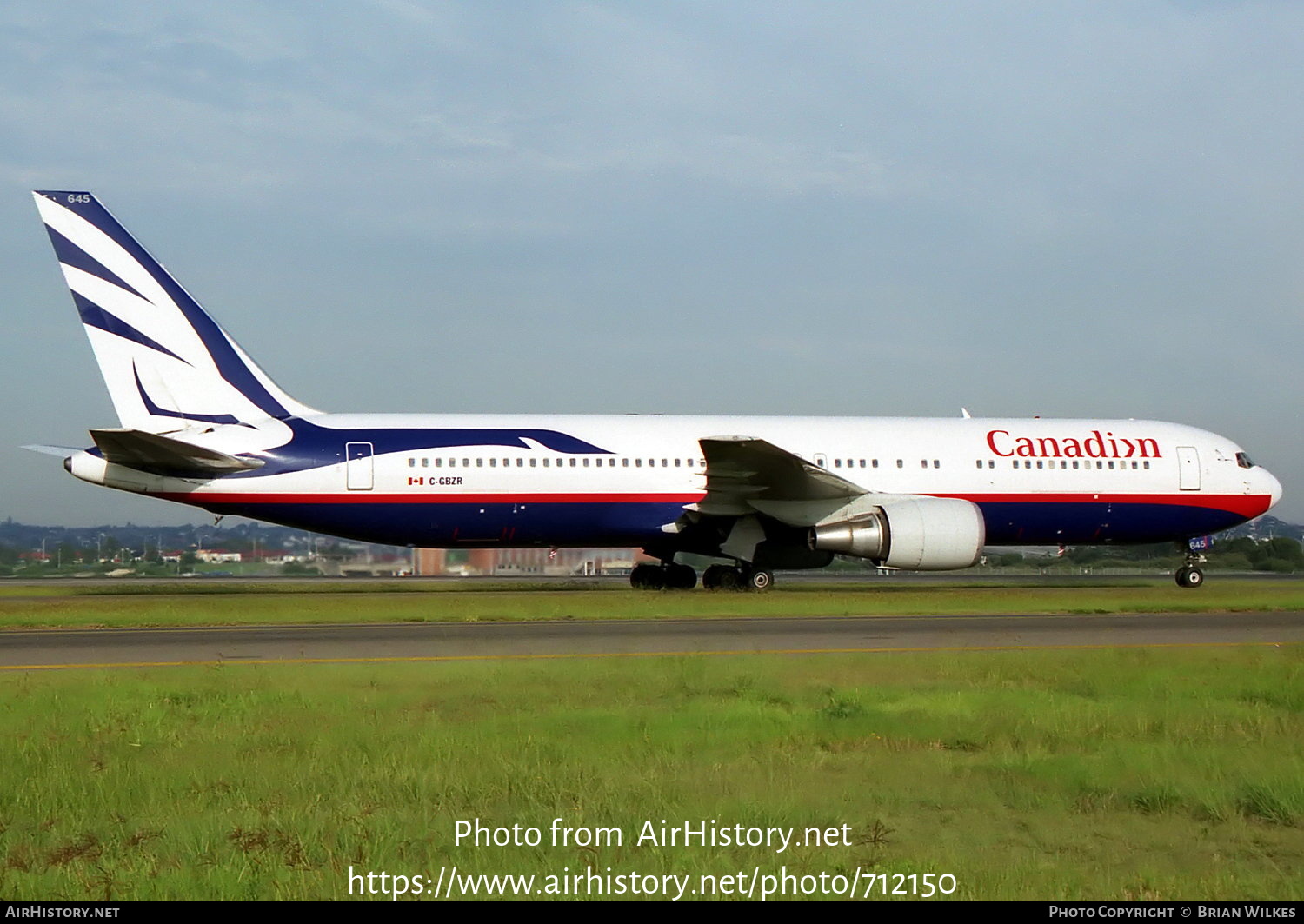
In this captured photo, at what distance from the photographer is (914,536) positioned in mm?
24062

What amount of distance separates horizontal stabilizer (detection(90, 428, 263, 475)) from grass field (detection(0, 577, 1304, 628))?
8.27 ft

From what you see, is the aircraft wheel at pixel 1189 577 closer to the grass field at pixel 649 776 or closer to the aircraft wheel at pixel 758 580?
the aircraft wheel at pixel 758 580

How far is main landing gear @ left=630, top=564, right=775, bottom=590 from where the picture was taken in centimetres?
2656

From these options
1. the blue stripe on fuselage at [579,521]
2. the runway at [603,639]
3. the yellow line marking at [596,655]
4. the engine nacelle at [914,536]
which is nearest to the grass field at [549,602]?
the engine nacelle at [914,536]

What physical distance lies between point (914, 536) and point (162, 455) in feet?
47.0

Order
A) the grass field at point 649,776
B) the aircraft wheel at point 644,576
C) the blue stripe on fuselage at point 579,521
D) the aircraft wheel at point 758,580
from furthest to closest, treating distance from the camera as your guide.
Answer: the aircraft wheel at point 644,576 → the aircraft wheel at point 758,580 → the blue stripe on fuselage at point 579,521 → the grass field at point 649,776

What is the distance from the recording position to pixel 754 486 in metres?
25.8

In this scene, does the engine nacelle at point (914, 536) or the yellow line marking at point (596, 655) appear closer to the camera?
the yellow line marking at point (596, 655)

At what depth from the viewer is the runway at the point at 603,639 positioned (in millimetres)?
14055

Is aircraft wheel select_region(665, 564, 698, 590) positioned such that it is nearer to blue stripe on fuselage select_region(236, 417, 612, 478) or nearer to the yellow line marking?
blue stripe on fuselage select_region(236, 417, 612, 478)

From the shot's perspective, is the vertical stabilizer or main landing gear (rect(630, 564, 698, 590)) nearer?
the vertical stabilizer

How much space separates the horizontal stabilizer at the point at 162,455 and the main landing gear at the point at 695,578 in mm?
9051

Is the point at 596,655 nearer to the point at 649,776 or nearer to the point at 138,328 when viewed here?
the point at 649,776

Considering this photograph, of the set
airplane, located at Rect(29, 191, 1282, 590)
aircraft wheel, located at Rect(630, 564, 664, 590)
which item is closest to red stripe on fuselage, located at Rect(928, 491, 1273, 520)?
airplane, located at Rect(29, 191, 1282, 590)
